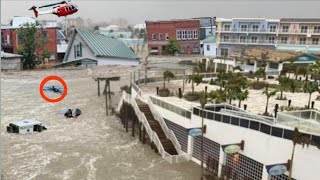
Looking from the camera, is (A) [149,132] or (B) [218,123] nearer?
(B) [218,123]

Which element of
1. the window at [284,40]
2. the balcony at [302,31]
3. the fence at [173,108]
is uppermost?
the balcony at [302,31]

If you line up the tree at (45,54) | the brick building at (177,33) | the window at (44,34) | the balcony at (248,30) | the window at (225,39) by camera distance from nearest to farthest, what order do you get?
the balcony at (248,30) < the tree at (45,54) < the window at (225,39) < the window at (44,34) < the brick building at (177,33)

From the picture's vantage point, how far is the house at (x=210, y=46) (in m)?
76.8

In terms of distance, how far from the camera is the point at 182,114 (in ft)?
83.0

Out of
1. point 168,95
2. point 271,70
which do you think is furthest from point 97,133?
point 271,70

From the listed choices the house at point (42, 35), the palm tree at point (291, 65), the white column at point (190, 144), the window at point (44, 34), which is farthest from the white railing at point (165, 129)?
the window at point (44, 34)

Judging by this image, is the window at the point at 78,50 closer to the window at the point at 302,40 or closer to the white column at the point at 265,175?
the window at the point at 302,40

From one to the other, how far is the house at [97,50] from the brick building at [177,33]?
1309 cm

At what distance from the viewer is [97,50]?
63.8 m

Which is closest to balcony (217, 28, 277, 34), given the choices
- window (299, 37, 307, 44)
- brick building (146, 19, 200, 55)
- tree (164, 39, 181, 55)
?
window (299, 37, 307, 44)

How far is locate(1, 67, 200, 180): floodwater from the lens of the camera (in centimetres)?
2281

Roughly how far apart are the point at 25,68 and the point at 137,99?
42252 mm

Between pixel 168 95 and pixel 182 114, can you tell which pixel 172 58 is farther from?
pixel 182 114

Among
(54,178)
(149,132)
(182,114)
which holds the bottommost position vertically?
(54,178)
